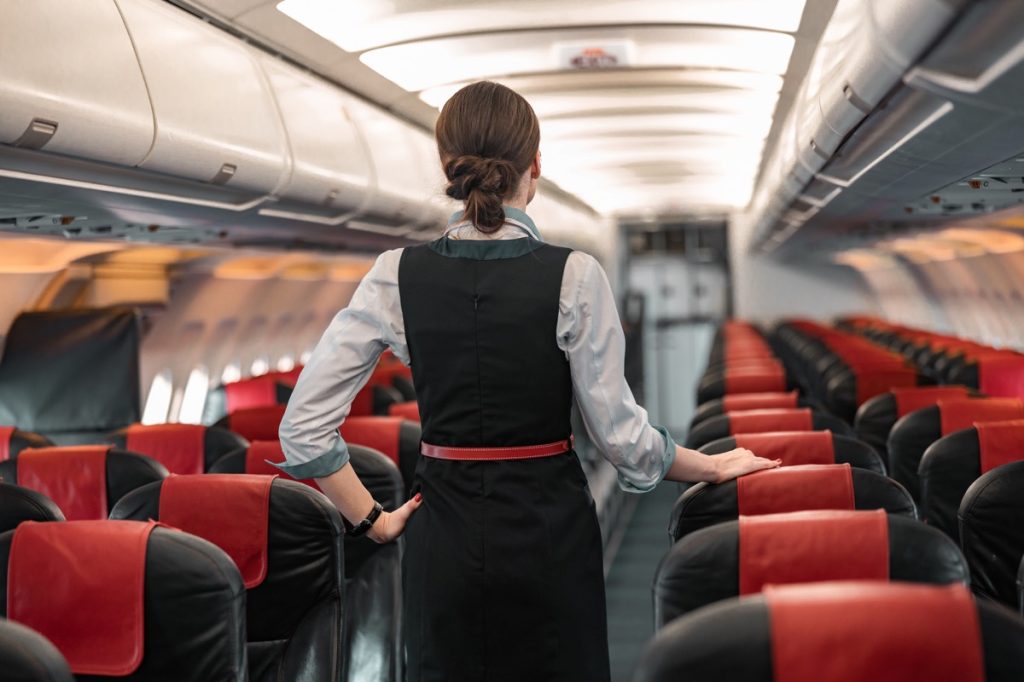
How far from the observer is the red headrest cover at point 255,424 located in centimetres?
505

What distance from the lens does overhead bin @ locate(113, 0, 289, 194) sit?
12.8ft

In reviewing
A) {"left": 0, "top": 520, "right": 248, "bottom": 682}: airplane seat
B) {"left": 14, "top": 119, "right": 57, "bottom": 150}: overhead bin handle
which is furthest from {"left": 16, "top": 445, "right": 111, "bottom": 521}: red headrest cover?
{"left": 0, "top": 520, "right": 248, "bottom": 682}: airplane seat

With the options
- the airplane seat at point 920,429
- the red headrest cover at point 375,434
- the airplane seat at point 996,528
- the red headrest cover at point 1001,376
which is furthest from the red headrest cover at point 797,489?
the red headrest cover at point 1001,376

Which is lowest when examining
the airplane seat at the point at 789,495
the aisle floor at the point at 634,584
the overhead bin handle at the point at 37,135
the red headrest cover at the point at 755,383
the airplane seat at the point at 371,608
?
the aisle floor at the point at 634,584

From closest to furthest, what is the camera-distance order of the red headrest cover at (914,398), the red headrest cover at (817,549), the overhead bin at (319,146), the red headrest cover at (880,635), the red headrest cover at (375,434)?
the red headrest cover at (880,635)
the red headrest cover at (817,549)
the red headrest cover at (375,434)
the red headrest cover at (914,398)
the overhead bin at (319,146)

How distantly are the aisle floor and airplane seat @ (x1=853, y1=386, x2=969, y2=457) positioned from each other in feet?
3.18

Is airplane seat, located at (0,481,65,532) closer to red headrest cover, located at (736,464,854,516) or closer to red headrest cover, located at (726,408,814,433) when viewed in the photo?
red headrest cover, located at (736,464,854,516)

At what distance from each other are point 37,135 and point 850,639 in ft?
8.63

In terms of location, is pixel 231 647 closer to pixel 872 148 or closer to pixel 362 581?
pixel 362 581

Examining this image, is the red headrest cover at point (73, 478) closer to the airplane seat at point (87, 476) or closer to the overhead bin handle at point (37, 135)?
the airplane seat at point (87, 476)

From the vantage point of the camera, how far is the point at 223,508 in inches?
114

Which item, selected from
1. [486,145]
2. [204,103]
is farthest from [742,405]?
[486,145]

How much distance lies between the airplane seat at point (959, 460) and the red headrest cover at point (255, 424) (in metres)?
2.81

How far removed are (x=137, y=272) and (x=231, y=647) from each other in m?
5.35
